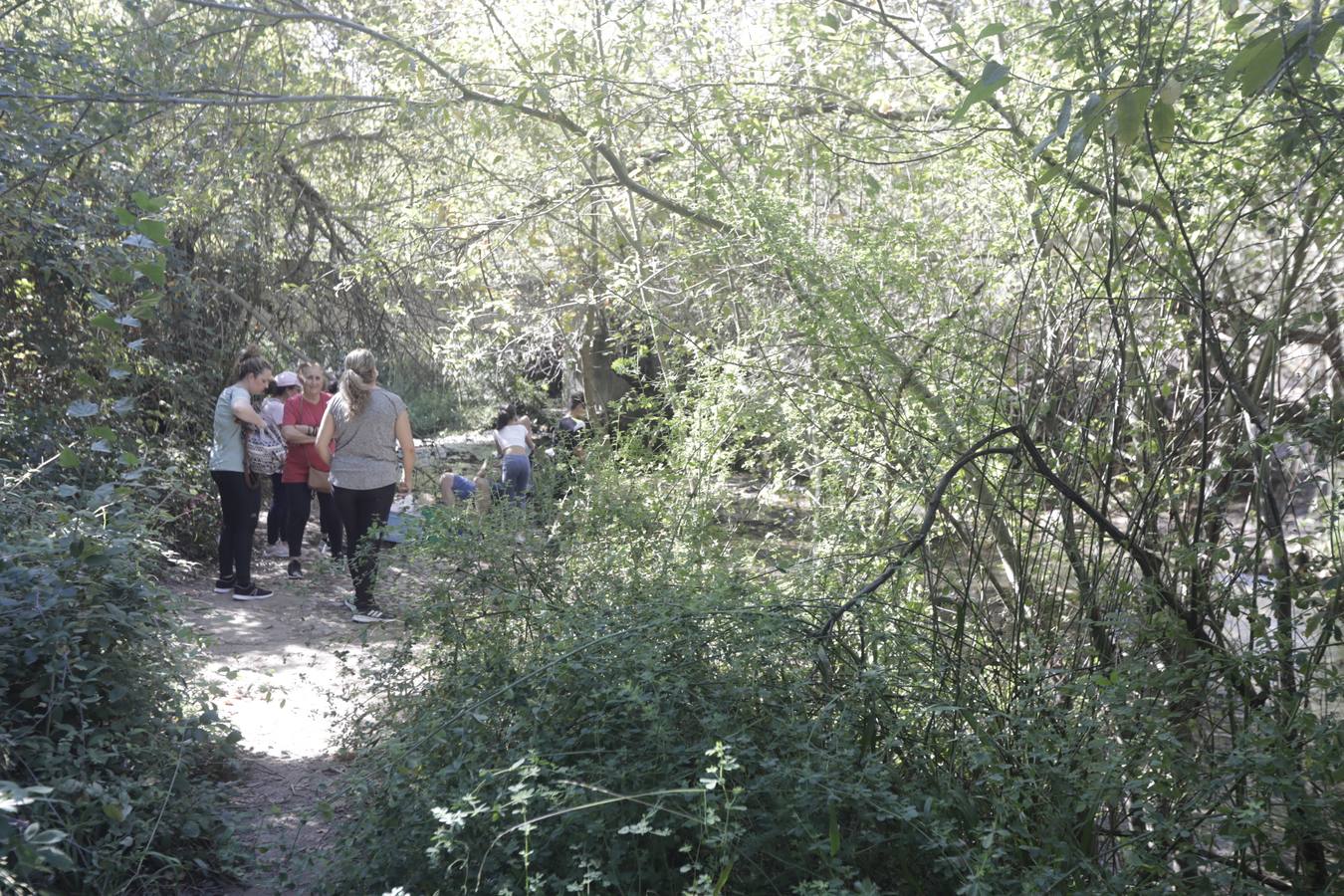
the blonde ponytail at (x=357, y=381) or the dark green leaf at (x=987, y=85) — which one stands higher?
the dark green leaf at (x=987, y=85)

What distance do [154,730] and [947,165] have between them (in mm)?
4946

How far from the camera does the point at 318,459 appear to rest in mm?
8844

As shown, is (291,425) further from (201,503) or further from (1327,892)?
(1327,892)

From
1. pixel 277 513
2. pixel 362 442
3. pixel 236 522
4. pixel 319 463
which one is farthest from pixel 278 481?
pixel 362 442

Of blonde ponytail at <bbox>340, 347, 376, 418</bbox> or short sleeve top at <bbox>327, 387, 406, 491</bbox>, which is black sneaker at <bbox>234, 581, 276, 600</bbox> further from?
blonde ponytail at <bbox>340, 347, 376, 418</bbox>

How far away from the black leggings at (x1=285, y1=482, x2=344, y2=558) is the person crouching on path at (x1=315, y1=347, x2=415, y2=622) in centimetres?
113

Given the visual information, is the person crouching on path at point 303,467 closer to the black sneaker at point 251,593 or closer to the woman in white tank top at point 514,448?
the black sneaker at point 251,593

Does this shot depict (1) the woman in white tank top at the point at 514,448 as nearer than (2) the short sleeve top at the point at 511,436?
Yes

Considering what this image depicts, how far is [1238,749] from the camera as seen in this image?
3.05 metres

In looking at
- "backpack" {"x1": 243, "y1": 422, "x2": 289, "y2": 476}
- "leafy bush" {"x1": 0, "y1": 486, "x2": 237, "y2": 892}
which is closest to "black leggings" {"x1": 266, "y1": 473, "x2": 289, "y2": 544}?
"backpack" {"x1": 243, "y1": 422, "x2": 289, "y2": 476}

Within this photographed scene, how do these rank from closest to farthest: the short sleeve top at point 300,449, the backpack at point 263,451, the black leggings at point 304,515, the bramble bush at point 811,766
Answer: the bramble bush at point 811,766, the backpack at point 263,451, the black leggings at point 304,515, the short sleeve top at point 300,449

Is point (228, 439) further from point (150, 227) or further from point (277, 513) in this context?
point (150, 227)

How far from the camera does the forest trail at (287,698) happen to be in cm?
391

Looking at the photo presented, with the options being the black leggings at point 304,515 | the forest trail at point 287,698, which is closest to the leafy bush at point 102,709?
the forest trail at point 287,698
